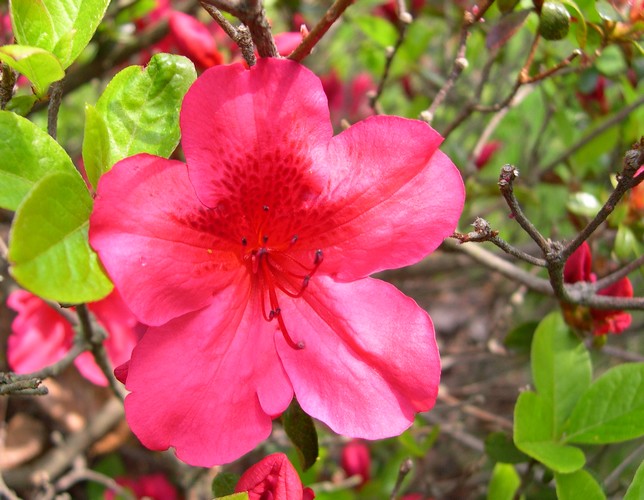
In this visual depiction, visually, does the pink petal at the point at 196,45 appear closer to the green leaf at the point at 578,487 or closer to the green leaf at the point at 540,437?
the green leaf at the point at 540,437

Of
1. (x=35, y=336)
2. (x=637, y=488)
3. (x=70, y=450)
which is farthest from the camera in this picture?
(x=70, y=450)

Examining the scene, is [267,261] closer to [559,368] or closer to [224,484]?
[224,484]

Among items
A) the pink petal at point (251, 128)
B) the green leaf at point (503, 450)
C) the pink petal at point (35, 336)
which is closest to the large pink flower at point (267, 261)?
the pink petal at point (251, 128)

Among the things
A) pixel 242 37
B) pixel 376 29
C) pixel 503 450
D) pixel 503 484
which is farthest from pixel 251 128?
pixel 376 29

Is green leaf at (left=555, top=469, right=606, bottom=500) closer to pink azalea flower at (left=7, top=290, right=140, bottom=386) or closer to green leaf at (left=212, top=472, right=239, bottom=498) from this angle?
green leaf at (left=212, top=472, right=239, bottom=498)

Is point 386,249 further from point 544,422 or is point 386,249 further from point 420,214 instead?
point 544,422

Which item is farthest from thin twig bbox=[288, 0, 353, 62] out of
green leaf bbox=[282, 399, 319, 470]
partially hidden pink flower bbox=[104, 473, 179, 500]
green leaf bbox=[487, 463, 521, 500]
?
partially hidden pink flower bbox=[104, 473, 179, 500]
